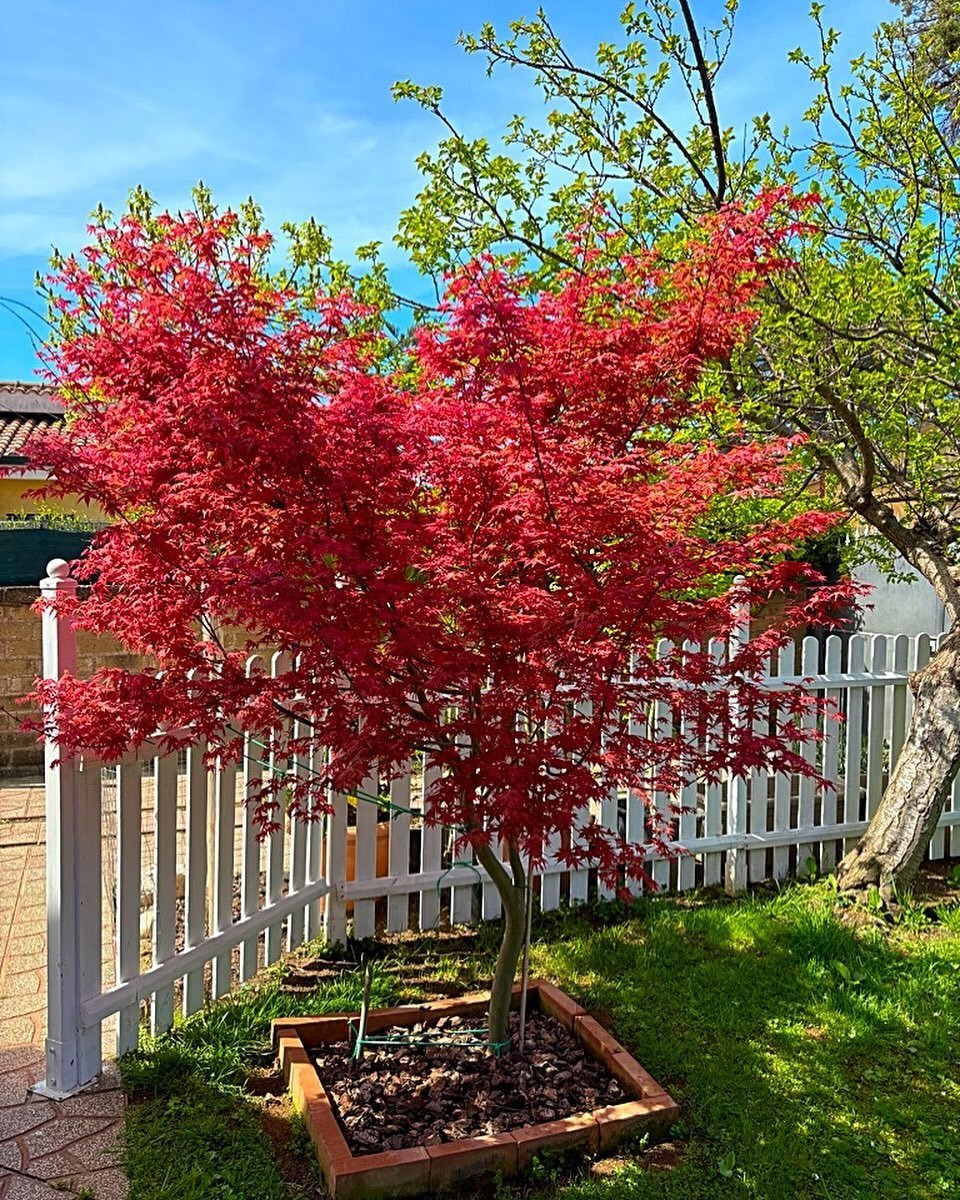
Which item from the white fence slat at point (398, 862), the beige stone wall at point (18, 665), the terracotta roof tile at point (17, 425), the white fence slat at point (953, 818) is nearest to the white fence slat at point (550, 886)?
the white fence slat at point (398, 862)

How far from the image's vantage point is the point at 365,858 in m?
3.87

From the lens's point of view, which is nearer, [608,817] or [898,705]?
[608,817]

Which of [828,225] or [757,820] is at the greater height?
[828,225]

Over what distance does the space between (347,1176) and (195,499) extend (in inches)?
72.4

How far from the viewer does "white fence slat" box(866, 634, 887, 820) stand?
5.00 m

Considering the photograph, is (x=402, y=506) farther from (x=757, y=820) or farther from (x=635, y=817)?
(x=757, y=820)

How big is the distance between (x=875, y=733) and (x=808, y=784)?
56cm

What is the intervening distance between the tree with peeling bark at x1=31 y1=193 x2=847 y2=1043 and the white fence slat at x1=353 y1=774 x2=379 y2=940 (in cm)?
121

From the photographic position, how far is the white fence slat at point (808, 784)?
4.74m

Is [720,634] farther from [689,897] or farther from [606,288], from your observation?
[689,897]

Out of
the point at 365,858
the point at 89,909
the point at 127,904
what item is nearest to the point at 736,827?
the point at 365,858

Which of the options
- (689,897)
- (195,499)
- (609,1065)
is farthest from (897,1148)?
(195,499)

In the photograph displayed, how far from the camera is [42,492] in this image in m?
2.36

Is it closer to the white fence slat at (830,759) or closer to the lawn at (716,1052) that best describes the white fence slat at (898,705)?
the white fence slat at (830,759)
